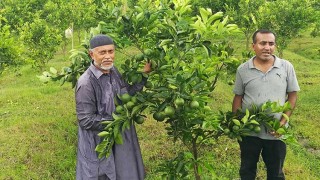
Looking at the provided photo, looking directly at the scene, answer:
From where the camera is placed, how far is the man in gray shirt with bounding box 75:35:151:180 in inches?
118

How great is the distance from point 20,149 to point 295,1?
12.3 metres

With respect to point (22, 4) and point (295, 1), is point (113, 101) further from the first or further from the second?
point (22, 4)

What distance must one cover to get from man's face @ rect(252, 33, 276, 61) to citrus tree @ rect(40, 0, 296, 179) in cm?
59

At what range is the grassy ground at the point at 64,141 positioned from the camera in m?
5.82

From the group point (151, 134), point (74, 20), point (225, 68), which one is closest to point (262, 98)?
point (225, 68)

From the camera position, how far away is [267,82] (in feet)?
11.7

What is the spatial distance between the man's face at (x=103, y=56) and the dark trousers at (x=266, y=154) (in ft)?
5.69

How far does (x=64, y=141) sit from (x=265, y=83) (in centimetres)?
465

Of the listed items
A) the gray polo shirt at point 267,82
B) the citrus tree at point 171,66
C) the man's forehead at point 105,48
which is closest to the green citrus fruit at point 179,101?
the citrus tree at point 171,66

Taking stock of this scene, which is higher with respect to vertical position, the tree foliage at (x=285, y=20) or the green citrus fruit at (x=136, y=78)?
the tree foliage at (x=285, y=20)

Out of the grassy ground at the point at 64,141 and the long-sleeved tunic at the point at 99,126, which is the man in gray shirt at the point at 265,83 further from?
the long-sleeved tunic at the point at 99,126

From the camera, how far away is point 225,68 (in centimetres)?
366

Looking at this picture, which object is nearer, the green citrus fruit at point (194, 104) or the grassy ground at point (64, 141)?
the green citrus fruit at point (194, 104)

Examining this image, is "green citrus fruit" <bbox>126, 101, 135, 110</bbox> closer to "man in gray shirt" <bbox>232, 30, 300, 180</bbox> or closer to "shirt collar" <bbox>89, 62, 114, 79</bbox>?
"shirt collar" <bbox>89, 62, 114, 79</bbox>
